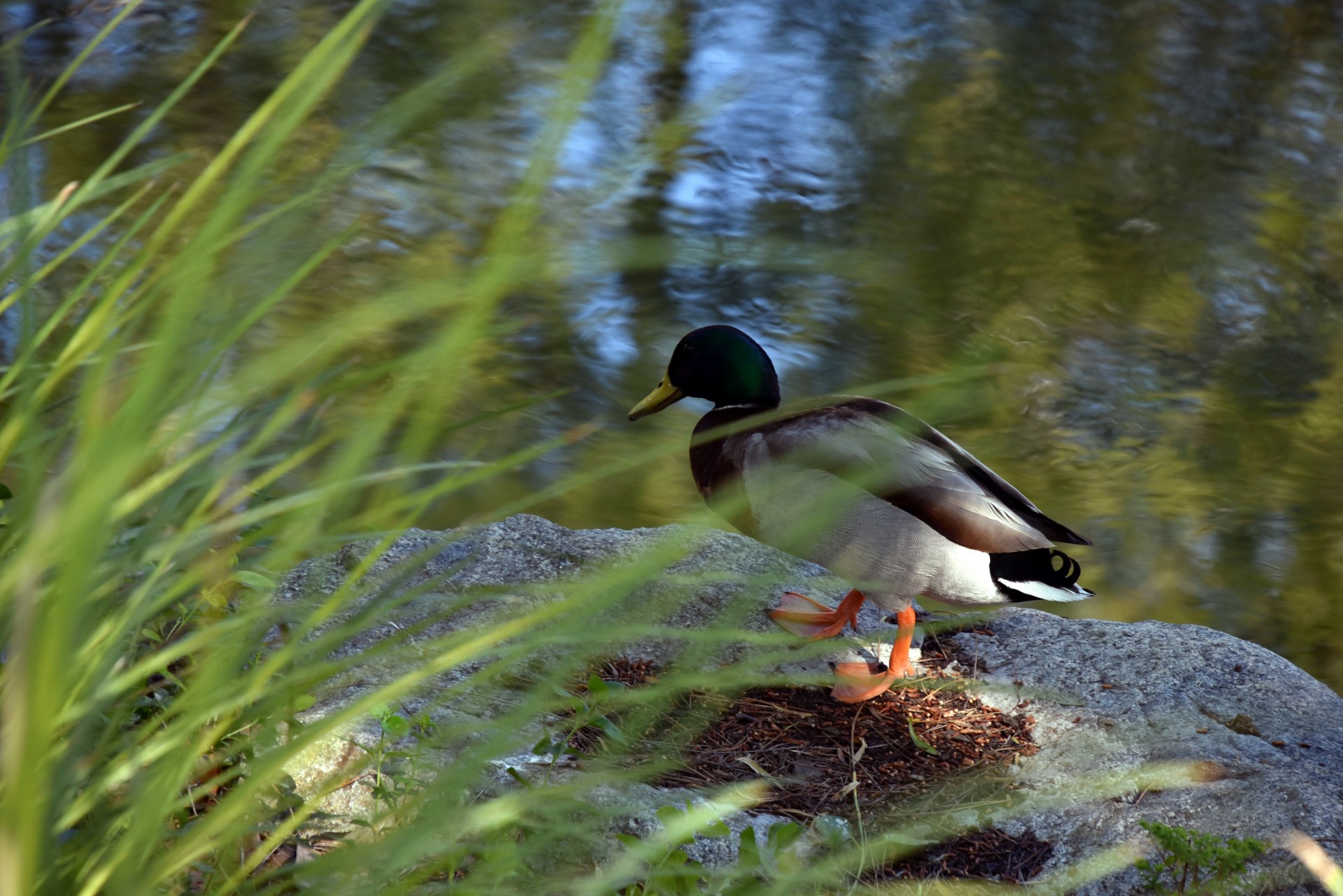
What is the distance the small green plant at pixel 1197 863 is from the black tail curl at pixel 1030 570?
803 mm

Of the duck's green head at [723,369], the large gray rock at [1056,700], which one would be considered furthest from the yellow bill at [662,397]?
the large gray rock at [1056,700]

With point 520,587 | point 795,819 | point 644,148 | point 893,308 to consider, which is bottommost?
point 893,308

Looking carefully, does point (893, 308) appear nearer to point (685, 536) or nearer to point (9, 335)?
point (9, 335)

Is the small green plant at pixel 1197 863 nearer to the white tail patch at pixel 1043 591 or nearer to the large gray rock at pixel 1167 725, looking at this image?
the large gray rock at pixel 1167 725

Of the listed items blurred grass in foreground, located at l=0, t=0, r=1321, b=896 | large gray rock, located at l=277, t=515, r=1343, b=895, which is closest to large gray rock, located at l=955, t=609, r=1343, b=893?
large gray rock, located at l=277, t=515, r=1343, b=895

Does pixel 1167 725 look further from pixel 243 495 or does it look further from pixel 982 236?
pixel 982 236

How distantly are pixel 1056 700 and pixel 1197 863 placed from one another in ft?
1.09

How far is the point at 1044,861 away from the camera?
7.04 feet

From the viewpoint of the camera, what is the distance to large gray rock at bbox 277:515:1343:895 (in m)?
2.03

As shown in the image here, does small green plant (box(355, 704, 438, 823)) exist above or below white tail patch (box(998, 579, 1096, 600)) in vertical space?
above

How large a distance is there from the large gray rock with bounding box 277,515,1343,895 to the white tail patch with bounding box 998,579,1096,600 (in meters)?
0.17

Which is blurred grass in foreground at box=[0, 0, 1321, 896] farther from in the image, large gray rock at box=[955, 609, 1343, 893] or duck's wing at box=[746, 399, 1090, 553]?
duck's wing at box=[746, 399, 1090, 553]

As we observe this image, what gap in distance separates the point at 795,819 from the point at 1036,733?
0.66m

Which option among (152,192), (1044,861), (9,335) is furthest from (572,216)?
(1044,861)
